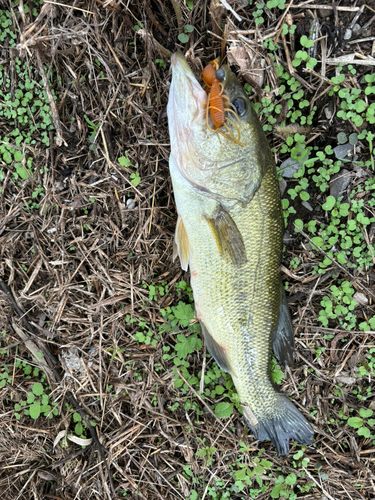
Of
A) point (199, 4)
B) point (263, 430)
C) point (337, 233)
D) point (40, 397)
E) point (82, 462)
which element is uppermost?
point (199, 4)

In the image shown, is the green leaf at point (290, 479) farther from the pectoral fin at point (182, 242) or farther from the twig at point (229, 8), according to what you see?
the twig at point (229, 8)

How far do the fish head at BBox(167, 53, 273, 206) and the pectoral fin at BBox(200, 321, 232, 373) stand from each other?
110cm

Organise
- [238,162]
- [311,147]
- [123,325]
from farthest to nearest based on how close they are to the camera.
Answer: [123,325]
[311,147]
[238,162]

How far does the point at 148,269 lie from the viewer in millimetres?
2842

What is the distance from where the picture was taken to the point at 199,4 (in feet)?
8.33

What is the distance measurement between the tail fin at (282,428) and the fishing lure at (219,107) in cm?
209

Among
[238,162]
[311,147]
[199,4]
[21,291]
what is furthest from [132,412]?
[199,4]

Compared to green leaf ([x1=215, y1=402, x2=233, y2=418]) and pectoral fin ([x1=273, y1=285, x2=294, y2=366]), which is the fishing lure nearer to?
pectoral fin ([x1=273, y1=285, x2=294, y2=366])

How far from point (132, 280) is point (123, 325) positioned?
0.43 meters

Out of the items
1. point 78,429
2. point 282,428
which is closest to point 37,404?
point 78,429

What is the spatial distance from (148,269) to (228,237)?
0.89 meters

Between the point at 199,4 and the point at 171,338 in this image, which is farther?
the point at 171,338

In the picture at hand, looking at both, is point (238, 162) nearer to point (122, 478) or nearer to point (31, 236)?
point (31, 236)

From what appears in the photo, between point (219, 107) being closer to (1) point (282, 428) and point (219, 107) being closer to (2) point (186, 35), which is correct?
(2) point (186, 35)
